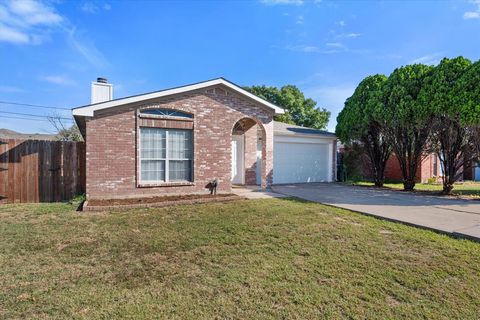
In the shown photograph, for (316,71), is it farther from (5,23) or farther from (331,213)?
(5,23)

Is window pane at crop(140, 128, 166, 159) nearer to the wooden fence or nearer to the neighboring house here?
the wooden fence

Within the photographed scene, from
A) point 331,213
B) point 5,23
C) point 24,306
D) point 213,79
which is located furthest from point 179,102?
point 5,23

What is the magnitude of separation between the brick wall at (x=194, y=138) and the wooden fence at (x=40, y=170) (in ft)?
4.07

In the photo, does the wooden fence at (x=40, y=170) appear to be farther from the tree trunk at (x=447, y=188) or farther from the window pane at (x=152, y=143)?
the tree trunk at (x=447, y=188)

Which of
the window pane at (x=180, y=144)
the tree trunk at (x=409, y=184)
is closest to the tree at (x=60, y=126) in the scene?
the window pane at (x=180, y=144)

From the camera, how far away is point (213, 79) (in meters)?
10.7

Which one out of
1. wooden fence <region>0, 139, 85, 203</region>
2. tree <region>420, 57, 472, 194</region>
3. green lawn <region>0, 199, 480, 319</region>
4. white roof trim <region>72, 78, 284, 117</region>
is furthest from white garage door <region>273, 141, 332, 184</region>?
wooden fence <region>0, 139, 85, 203</region>

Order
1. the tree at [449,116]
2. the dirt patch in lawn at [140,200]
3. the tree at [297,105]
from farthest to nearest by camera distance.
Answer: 1. the tree at [297,105]
2. the tree at [449,116]
3. the dirt patch in lawn at [140,200]

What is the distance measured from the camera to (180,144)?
404 inches

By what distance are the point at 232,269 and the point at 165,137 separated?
697cm

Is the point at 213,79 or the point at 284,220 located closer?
the point at 284,220

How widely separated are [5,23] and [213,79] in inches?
391

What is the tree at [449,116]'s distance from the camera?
403 inches

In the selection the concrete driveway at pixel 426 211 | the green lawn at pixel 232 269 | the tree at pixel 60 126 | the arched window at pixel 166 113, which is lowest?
the green lawn at pixel 232 269
